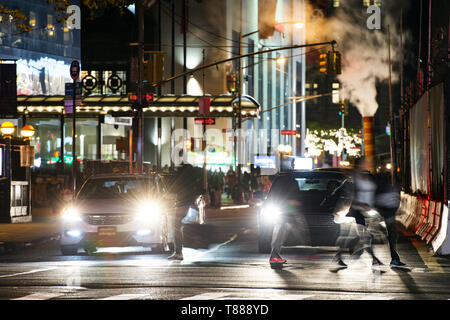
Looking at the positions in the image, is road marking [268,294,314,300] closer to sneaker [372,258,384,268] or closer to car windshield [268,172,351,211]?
sneaker [372,258,384,268]

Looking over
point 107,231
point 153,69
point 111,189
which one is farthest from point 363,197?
point 153,69

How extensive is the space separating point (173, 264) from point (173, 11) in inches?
2283

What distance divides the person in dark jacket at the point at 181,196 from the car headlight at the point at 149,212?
0.44 metres

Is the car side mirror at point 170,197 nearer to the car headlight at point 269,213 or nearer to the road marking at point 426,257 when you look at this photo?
the car headlight at point 269,213

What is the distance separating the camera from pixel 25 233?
71.9 ft

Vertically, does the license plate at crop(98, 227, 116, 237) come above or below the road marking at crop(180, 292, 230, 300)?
above

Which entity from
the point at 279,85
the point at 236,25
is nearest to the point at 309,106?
the point at 279,85

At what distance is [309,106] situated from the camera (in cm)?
16612

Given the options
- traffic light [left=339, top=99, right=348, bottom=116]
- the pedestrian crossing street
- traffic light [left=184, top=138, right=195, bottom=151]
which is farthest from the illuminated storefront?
the pedestrian crossing street

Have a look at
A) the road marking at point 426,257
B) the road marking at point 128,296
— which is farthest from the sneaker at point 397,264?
the road marking at point 128,296

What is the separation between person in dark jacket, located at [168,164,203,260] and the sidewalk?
Answer: 14.5ft

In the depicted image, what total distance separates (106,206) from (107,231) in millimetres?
640

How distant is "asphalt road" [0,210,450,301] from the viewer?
9.55 metres

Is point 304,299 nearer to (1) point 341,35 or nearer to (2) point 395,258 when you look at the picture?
(2) point 395,258
